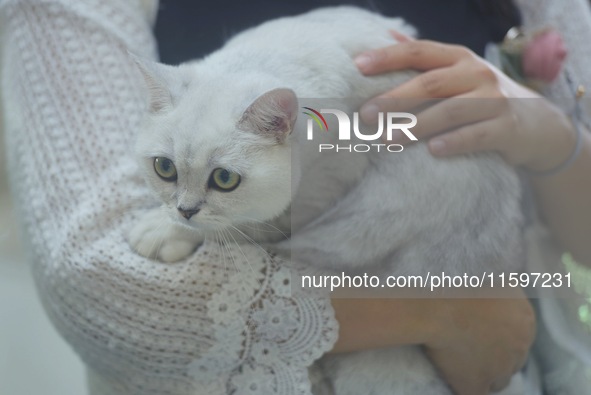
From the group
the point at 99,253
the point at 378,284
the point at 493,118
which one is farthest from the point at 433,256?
the point at 99,253

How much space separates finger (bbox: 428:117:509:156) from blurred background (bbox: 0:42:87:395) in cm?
67

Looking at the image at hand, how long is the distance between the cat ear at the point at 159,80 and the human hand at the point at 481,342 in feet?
1.45

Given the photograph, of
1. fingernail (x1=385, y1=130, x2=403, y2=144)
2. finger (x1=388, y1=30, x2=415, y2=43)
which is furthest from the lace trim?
finger (x1=388, y1=30, x2=415, y2=43)

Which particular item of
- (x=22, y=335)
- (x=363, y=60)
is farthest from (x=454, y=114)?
(x=22, y=335)

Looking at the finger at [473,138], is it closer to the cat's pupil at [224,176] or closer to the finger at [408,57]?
the finger at [408,57]

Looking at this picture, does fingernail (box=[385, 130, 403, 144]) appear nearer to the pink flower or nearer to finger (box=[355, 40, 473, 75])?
finger (box=[355, 40, 473, 75])

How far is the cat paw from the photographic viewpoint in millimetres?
761

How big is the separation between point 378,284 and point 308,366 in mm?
150

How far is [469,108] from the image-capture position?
680 millimetres

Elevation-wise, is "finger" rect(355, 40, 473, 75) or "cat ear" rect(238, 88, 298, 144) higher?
"finger" rect(355, 40, 473, 75)

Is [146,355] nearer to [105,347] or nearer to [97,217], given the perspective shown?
[105,347]

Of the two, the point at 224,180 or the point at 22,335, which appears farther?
the point at 22,335

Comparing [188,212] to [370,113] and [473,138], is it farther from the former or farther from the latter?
[473,138]

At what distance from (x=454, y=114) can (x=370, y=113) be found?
0.34 ft
